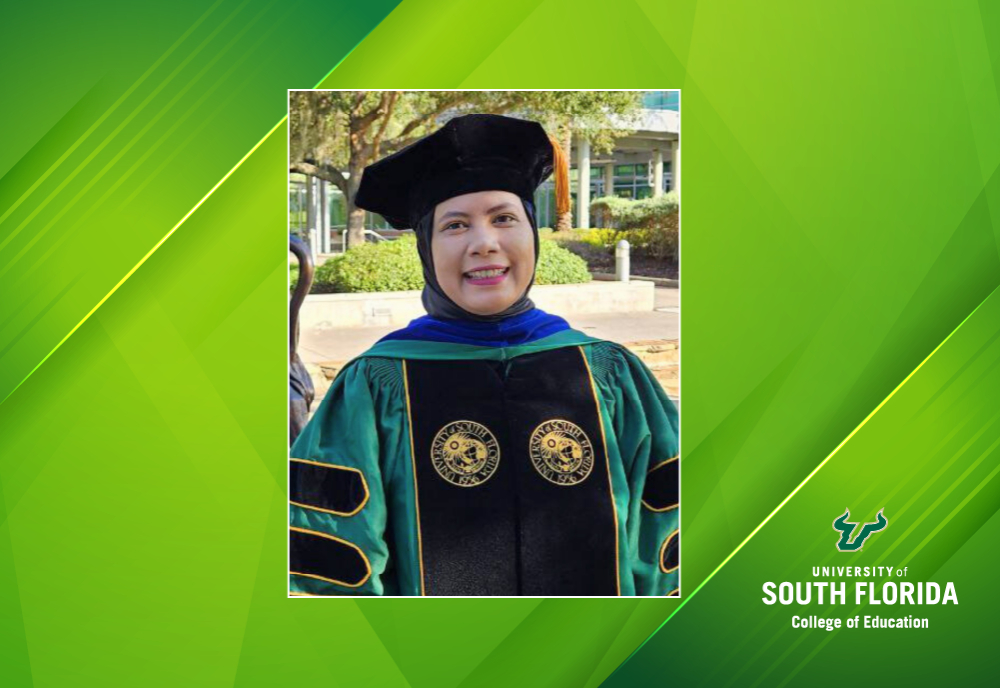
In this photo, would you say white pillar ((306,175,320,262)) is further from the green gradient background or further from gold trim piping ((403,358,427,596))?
gold trim piping ((403,358,427,596))

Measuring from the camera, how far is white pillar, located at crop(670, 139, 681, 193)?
487cm

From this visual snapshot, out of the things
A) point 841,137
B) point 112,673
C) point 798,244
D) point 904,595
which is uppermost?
point 841,137

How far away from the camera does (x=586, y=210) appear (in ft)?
16.0

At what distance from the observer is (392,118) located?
483 cm

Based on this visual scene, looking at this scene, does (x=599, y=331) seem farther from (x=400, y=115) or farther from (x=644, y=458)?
(x=400, y=115)

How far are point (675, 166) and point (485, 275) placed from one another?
2.75 ft

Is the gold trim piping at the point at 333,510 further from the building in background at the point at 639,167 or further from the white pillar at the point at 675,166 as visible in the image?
the white pillar at the point at 675,166

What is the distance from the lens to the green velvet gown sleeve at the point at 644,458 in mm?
4906

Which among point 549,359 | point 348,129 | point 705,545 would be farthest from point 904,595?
point 348,129

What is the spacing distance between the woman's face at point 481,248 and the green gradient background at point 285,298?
0.49 metres

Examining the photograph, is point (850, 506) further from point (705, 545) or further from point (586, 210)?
point (586, 210)

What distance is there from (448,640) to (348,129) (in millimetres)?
1984

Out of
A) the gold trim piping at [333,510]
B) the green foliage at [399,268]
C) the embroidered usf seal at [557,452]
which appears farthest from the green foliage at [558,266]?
the gold trim piping at [333,510]

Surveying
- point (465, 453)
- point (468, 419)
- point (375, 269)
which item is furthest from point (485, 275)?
point (465, 453)
